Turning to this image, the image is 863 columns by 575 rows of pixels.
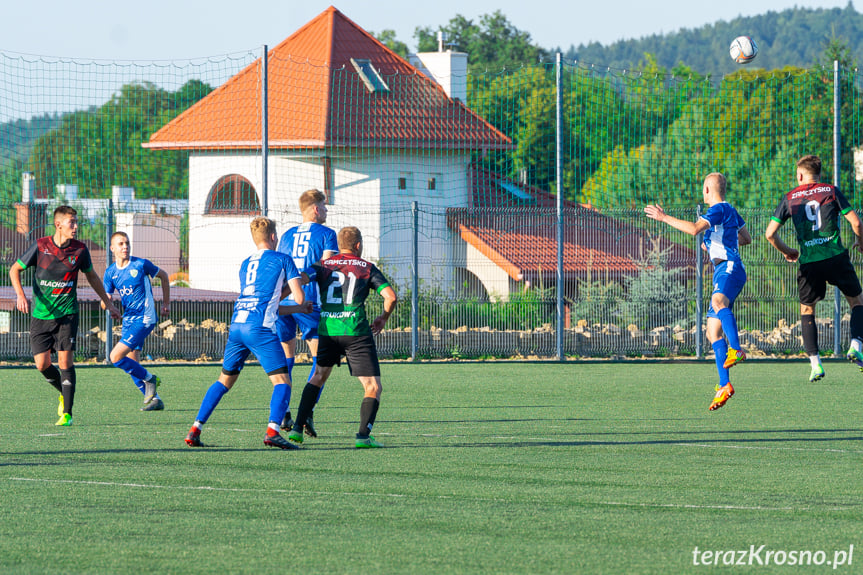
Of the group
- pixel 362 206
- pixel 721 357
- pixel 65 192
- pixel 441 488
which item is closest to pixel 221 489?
pixel 441 488

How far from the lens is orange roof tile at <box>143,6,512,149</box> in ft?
70.8

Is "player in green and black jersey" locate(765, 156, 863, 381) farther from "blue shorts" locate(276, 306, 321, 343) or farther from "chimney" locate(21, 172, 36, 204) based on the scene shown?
"chimney" locate(21, 172, 36, 204)

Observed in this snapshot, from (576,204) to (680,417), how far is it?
9.24 m

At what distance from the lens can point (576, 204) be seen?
20.5m

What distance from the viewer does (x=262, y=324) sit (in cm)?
910

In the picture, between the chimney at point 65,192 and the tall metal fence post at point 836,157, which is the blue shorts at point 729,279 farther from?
the chimney at point 65,192

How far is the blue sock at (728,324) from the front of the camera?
10.8 metres

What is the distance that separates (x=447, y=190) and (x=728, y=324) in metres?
11.6

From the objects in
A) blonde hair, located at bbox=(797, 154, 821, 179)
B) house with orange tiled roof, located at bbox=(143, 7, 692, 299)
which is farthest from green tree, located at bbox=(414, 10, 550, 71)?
blonde hair, located at bbox=(797, 154, 821, 179)

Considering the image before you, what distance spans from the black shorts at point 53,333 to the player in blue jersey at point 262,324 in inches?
95.1

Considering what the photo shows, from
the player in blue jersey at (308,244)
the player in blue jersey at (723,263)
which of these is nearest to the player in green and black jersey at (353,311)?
the player in blue jersey at (308,244)

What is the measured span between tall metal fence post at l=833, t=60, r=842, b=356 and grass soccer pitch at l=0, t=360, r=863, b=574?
655 cm

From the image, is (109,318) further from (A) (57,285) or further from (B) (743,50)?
(B) (743,50)

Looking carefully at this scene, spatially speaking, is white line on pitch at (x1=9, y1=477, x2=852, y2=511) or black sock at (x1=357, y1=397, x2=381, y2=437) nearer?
white line on pitch at (x1=9, y1=477, x2=852, y2=511)
